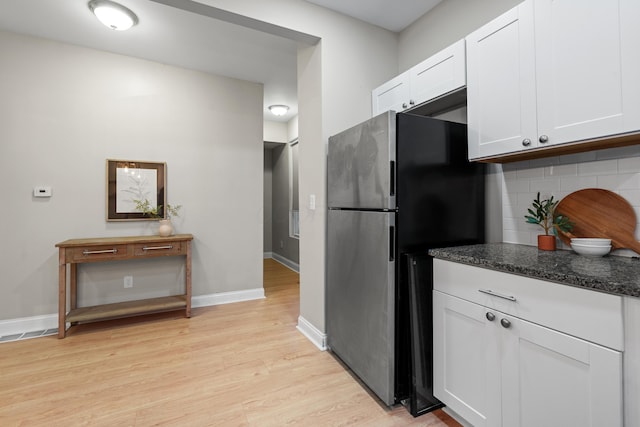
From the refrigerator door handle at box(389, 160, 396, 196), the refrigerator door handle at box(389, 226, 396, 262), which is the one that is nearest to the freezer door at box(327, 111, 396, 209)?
the refrigerator door handle at box(389, 160, 396, 196)

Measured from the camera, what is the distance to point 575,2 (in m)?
1.27

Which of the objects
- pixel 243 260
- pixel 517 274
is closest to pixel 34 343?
pixel 243 260

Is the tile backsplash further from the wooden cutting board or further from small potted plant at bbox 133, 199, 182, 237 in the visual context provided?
small potted plant at bbox 133, 199, 182, 237

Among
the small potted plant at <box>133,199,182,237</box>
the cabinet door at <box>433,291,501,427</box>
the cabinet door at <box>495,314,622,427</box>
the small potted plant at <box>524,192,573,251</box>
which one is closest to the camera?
the cabinet door at <box>495,314,622,427</box>

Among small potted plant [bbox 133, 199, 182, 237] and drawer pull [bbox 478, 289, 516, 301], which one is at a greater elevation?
small potted plant [bbox 133, 199, 182, 237]

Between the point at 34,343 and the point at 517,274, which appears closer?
the point at 517,274

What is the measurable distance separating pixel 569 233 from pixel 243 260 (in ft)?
10.2

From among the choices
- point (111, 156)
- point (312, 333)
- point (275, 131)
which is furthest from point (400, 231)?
point (275, 131)

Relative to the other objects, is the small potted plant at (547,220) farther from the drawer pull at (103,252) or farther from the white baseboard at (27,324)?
the white baseboard at (27,324)

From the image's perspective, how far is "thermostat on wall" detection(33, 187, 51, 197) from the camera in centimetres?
271

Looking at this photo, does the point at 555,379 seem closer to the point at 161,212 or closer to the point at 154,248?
the point at 154,248

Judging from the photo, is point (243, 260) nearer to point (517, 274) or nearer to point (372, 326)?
point (372, 326)

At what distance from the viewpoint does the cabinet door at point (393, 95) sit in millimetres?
2178

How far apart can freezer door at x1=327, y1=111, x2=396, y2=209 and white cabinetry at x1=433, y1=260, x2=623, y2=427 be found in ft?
1.74
